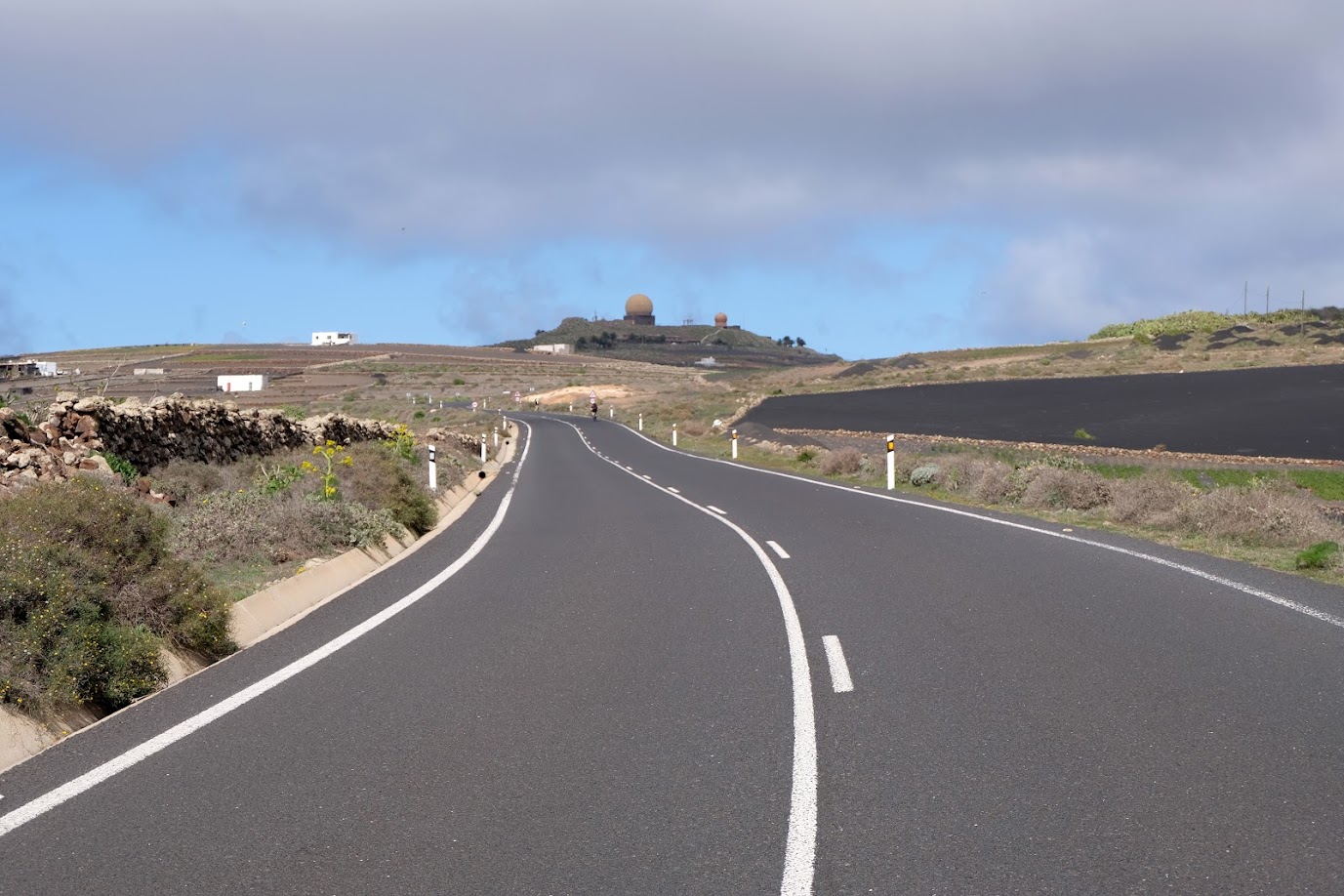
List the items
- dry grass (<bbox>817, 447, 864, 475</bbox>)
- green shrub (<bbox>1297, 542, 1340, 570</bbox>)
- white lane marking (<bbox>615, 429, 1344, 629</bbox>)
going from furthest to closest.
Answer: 1. dry grass (<bbox>817, 447, 864, 475</bbox>)
2. green shrub (<bbox>1297, 542, 1340, 570</bbox>)
3. white lane marking (<bbox>615, 429, 1344, 629</bbox>)

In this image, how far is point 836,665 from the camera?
884 centimetres

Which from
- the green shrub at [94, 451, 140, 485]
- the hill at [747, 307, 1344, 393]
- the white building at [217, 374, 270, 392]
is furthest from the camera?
the hill at [747, 307, 1344, 393]

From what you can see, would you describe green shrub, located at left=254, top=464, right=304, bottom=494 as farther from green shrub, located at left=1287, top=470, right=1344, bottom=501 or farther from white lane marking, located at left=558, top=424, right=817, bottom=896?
green shrub, located at left=1287, top=470, right=1344, bottom=501

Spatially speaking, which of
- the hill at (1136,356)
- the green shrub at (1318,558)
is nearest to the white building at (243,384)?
the hill at (1136,356)

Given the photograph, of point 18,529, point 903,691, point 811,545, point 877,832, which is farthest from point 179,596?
point 811,545

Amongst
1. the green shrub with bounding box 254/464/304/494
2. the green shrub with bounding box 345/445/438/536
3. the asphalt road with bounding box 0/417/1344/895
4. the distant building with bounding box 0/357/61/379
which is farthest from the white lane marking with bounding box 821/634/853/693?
the distant building with bounding box 0/357/61/379

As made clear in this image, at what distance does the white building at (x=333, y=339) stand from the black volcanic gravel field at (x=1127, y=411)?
11743 cm

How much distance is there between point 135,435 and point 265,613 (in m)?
9.08

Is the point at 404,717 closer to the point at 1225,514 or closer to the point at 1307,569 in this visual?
the point at 1307,569

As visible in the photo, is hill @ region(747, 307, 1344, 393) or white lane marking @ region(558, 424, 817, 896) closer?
white lane marking @ region(558, 424, 817, 896)

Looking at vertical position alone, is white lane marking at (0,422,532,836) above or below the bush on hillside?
below

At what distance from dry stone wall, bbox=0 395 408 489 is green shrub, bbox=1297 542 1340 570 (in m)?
14.0

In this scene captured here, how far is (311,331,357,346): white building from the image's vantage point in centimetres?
18050

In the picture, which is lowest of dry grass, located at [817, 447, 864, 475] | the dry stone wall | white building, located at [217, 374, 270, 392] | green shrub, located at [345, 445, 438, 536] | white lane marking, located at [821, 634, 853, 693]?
dry grass, located at [817, 447, 864, 475]
